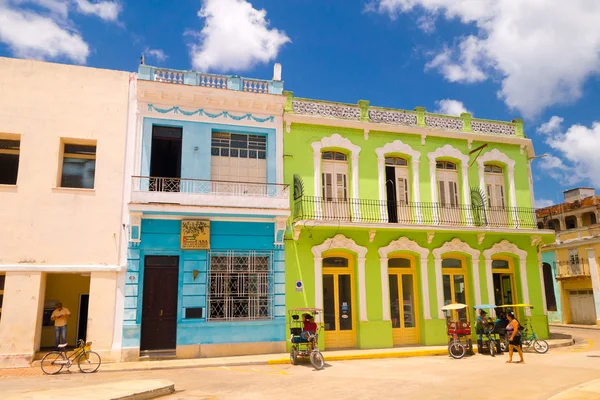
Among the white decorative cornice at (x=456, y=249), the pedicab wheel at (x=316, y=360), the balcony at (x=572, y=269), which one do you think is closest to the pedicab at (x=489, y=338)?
the white decorative cornice at (x=456, y=249)

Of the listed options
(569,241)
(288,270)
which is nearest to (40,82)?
(288,270)

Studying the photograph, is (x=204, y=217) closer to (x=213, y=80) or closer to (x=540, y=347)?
(x=213, y=80)

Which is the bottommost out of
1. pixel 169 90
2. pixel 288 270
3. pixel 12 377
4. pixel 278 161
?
pixel 12 377

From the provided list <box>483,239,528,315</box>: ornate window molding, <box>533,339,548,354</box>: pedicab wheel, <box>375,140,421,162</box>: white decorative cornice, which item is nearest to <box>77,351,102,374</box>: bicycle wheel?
<box>375,140,421,162</box>: white decorative cornice

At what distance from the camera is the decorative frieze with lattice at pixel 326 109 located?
17.2 meters

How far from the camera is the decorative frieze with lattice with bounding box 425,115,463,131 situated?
1881cm

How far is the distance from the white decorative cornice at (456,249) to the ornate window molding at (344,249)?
3005mm

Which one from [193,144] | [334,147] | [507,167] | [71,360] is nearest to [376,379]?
[71,360]

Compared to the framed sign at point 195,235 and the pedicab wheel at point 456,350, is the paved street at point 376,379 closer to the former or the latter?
the pedicab wheel at point 456,350

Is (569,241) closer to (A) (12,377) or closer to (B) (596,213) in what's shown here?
(B) (596,213)

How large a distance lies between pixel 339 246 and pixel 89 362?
8.35 metres

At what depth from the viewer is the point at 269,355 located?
47.9 feet

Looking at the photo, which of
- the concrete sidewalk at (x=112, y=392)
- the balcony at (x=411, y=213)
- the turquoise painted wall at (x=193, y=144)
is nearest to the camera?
the concrete sidewalk at (x=112, y=392)

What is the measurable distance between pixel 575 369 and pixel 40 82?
17026 millimetres
